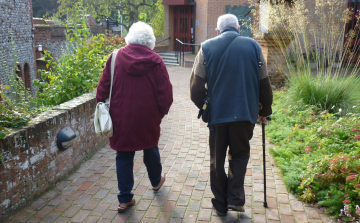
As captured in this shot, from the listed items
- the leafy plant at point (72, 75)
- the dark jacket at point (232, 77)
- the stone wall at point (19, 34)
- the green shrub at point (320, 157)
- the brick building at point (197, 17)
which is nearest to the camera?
the dark jacket at point (232, 77)

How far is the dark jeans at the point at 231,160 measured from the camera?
11.8ft

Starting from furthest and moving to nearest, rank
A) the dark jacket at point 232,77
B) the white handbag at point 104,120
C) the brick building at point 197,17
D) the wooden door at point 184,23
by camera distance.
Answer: the wooden door at point 184,23, the brick building at point 197,17, the white handbag at point 104,120, the dark jacket at point 232,77

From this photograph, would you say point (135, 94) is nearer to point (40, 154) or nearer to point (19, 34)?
point (40, 154)

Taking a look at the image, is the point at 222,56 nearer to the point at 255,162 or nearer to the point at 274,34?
the point at 255,162

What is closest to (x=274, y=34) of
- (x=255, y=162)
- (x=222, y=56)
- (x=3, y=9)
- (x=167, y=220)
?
(x=255, y=162)

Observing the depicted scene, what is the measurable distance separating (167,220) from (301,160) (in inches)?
76.8

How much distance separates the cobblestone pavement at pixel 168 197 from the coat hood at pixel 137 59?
139cm

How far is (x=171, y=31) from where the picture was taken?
923 inches

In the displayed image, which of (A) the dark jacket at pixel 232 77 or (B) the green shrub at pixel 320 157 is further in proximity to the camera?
(B) the green shrub at pixel 320 157

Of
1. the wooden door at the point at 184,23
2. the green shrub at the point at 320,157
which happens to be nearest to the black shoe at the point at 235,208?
the green shrub at the point at 320,157

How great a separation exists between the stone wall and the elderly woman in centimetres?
1242

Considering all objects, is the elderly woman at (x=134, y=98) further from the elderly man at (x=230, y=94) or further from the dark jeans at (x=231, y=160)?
the dark jeans at (x=231, y=160)

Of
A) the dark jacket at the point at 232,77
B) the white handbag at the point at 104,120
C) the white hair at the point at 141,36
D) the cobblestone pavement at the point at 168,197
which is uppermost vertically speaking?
the white hair at the point at 141,36

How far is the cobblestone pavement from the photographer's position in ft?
12.2
